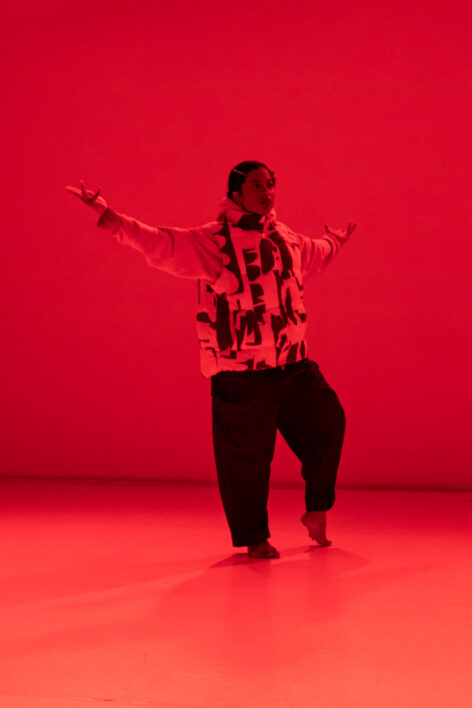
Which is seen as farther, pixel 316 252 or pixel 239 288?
pixel 316 252

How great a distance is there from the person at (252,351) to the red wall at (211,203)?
3.94ft

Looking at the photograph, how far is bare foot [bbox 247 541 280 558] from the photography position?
8.94ft

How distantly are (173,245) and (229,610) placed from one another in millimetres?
1025

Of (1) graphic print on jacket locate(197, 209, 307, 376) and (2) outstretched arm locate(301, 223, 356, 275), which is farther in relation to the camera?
(2) outstretched arm locate(301, 223, 356, 275)

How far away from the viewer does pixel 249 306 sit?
275cm

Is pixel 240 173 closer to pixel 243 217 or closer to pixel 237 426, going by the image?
pixel 243 217

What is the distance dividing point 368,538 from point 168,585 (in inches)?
32.8

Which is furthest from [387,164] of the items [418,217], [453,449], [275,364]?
[275,364]

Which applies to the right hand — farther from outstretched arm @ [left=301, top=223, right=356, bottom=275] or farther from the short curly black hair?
outstretched arm @ [left=301, top=223, right=356, bottom=275]

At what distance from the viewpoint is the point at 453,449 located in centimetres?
395

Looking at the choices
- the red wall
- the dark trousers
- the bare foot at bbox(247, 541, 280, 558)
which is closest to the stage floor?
the bare foot at bbox(247, 541, 280, 558)

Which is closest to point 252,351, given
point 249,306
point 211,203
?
point 249,306

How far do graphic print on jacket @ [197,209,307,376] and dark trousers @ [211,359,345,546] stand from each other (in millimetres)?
57

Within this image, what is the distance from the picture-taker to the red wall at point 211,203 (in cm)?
395
